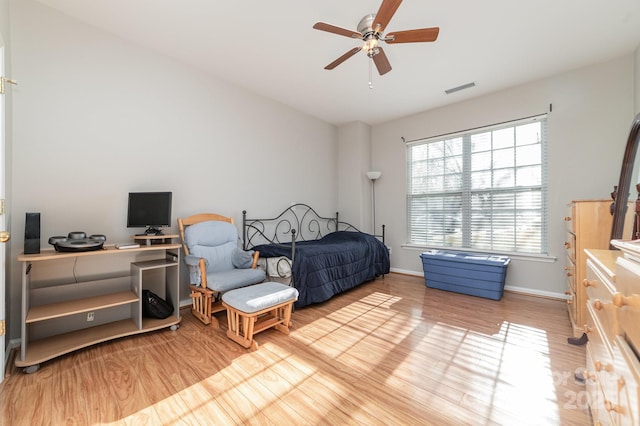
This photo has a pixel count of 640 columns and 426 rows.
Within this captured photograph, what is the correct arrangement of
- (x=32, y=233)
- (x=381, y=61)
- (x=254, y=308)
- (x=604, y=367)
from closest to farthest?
(x=604, y=367), (x=32, y=233), (x=254, y=308), (x=381, y=61)

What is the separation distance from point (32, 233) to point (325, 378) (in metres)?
2.26

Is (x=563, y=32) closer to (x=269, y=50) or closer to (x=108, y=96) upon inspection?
(x=269, y=50)

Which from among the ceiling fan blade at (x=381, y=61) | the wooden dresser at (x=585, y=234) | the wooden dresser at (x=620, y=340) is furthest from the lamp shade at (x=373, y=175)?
the wooden dresser at (x=620, y=340)

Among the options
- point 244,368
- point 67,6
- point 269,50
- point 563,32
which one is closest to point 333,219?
point 269,50

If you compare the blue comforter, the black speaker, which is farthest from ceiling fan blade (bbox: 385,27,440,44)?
the black speaker

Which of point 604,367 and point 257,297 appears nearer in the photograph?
point 604,367

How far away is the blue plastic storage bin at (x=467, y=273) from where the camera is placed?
3158 mm

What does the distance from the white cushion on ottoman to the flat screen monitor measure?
94 cm

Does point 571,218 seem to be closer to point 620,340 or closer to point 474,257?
point 474,257

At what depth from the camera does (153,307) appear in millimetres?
2322

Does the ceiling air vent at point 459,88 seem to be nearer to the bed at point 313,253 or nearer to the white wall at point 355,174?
the white wall at point 355,174

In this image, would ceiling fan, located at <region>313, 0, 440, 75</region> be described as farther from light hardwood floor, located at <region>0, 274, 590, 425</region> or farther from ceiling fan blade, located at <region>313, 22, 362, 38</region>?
light hardwood floor, located at <region>0, 274, 590, 425</region>

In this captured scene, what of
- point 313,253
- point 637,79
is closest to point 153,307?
point 313,253

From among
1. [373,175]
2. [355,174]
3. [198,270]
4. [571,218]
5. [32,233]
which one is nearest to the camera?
[32,233]
